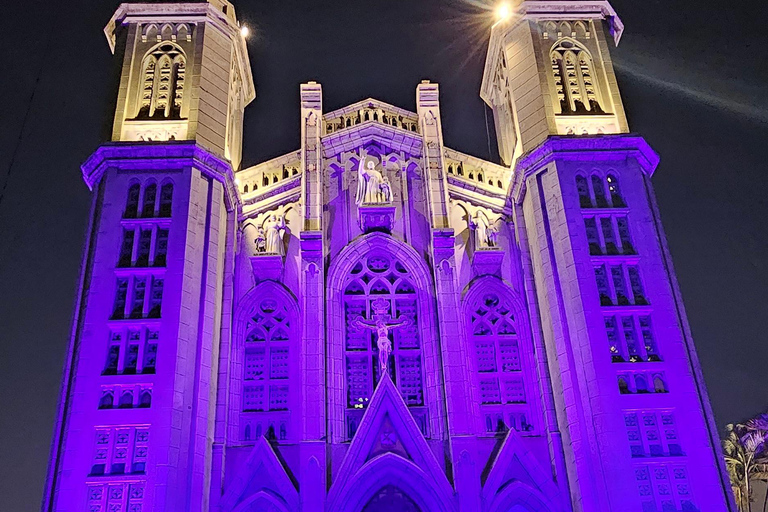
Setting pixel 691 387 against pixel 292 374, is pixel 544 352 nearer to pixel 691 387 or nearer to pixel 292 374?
pixel 691 387

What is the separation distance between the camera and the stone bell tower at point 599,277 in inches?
892

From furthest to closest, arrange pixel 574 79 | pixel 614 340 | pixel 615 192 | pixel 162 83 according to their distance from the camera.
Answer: pixel 574 79, pixel 162 83, pixel 615 192, pixel 614 340

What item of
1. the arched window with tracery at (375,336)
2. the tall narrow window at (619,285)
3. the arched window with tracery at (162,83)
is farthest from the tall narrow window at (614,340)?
the arched window with tracery at (162,83)

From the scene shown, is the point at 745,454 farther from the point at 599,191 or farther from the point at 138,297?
the point at 138,297

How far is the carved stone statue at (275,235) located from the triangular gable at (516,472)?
33.3ft

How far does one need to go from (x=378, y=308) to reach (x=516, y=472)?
699 cm

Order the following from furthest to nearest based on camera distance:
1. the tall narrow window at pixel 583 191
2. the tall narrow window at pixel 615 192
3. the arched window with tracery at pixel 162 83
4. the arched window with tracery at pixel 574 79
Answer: the arched window with tracery at pixel 574 79 → the arched window with tracery at pixel 162 83 → the tall narrow window at pixel 615 192 → the tall narrow window at pixel 583 191

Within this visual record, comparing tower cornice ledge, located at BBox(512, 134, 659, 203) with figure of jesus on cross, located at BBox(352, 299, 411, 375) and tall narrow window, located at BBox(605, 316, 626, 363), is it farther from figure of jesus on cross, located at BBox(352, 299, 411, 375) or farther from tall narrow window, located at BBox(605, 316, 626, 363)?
figure of jesus on cross, located at BBox(352, 299, 411, 375)

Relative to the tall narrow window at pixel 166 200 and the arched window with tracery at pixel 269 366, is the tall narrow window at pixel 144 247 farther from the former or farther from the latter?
the arched window with tracery at pixel 269 366

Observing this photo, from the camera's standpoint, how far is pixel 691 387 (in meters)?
23.6

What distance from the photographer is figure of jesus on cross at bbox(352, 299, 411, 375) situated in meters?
26.4

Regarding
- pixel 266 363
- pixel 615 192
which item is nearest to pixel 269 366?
pixel 266 363

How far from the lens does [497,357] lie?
2725 centimetres

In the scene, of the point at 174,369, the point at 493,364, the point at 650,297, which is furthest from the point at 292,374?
the point at 650,297
